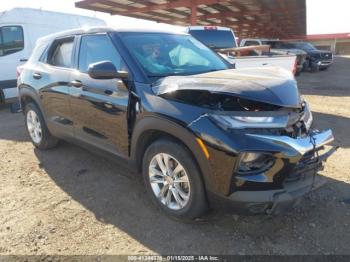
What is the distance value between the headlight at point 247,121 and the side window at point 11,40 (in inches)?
338

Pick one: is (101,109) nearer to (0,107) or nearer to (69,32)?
(69,32)

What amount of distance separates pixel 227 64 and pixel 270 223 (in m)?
2.02

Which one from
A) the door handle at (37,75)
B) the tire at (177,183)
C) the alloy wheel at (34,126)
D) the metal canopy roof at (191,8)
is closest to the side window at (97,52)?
the tire at (177,183)

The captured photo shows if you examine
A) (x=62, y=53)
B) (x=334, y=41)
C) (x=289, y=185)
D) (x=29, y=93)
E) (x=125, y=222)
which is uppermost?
(x=334, y=41)

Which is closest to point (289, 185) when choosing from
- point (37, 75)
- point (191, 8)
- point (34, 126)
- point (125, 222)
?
point (125, 222)

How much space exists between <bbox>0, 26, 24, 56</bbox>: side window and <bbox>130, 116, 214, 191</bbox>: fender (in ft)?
25.0

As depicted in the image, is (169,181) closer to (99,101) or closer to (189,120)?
(189,120)

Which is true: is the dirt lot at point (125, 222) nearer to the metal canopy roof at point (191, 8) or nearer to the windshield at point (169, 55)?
the windshield at point (169, 55)

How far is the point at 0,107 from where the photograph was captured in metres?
9.95

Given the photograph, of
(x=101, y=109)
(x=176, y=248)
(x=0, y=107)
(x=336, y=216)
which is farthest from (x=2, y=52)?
(x=336, y=216)

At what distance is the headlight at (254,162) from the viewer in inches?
103

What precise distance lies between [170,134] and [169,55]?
3.87ft

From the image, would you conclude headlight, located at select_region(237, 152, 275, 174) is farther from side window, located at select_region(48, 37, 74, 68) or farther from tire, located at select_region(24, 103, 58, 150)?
tire, located at select_region(24, 103, 58, 150)

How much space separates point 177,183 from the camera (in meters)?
3.15
